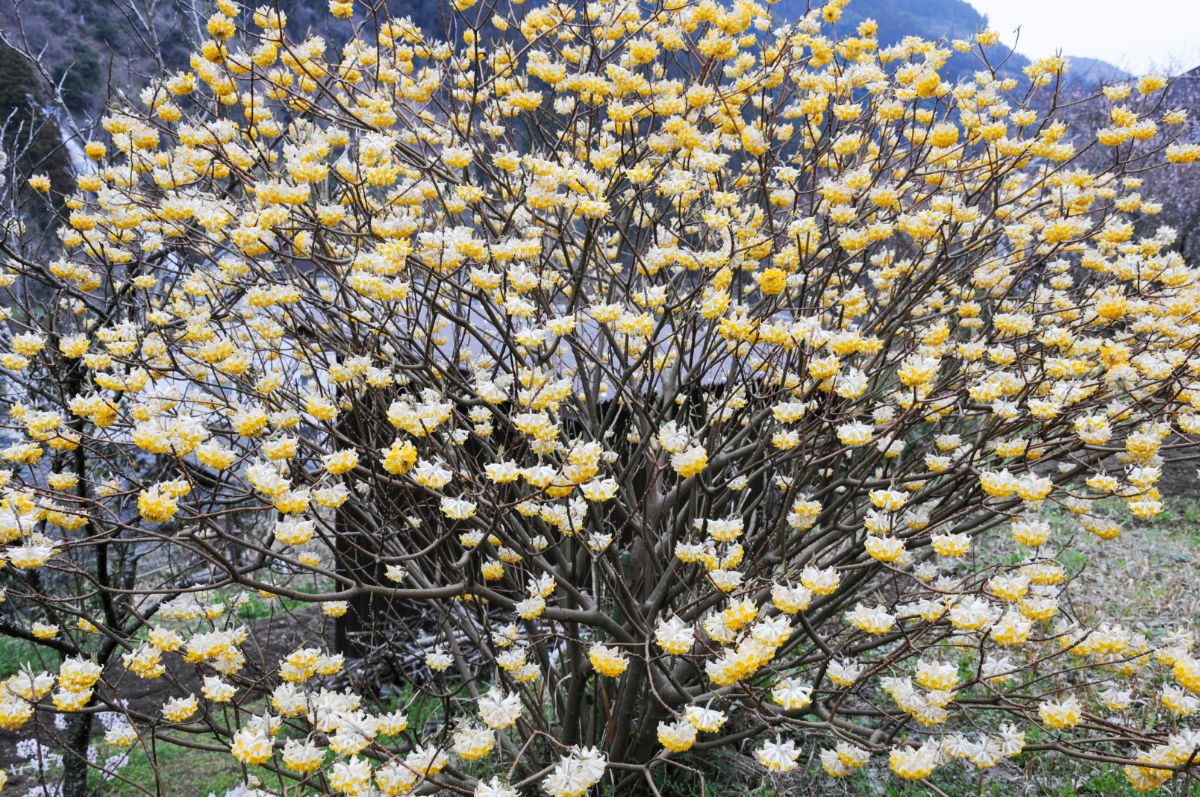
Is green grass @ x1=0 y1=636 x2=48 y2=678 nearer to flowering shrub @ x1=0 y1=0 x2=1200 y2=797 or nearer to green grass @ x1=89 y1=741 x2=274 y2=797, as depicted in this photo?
green grass @ x1=89 y1=741 x2=274 y2=797

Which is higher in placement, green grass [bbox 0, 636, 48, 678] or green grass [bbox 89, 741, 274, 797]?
green grass [bbox 0, 636, 48, 678]

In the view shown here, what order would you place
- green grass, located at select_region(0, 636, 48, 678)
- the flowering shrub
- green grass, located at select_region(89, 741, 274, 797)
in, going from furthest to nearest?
green grass, located at select_region(0, 636, 48, 678) → green grass, located at select_region(89, 741, 274, 797) → the flowering shrub

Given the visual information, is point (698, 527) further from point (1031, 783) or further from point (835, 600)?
point (1031, 783)

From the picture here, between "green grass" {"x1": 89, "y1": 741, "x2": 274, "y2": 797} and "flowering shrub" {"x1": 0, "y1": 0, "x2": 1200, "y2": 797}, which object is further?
"green grass" {"x1": 89, "y1": 741, "x2": 274, "y2": 797}

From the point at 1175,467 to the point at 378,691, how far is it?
344 inches

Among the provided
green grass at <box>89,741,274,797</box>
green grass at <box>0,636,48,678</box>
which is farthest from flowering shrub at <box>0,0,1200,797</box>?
green grass at <box>0,636,48,678</box>

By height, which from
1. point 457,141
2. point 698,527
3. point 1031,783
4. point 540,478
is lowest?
point 1031,783

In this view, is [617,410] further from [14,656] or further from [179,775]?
[14,656]

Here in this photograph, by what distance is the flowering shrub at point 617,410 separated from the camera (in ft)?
8.44

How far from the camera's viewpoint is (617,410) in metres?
4.19

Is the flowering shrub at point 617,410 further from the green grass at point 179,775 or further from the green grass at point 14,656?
the green grass at point 14,656

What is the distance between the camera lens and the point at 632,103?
3943 mm

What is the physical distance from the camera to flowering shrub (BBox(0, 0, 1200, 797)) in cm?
257

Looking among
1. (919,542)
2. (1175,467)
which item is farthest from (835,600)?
(1175,467)
